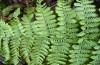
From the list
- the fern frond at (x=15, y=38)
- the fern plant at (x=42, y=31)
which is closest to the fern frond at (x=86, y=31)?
the fern plant at (x=42, y=31)

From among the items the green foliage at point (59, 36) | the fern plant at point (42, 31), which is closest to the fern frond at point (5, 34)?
the green foliage at point (59, 36)

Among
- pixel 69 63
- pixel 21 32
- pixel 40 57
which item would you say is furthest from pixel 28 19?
pixel 69 63

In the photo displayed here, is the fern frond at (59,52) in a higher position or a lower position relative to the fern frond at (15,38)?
lower

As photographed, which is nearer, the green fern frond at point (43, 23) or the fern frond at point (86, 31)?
the fern frond at point (86, 31)

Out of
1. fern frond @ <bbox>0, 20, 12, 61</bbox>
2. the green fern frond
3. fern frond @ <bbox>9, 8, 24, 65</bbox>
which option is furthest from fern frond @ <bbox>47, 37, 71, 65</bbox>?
fern frond @ <bbox>0, 20, 12, 61</bbox>

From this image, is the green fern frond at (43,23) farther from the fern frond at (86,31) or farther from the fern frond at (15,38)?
the fern frond at (86,31)

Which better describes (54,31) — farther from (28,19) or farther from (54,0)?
(54,0)

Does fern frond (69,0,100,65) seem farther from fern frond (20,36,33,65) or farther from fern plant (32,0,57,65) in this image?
fern frond (20,36,33,65)

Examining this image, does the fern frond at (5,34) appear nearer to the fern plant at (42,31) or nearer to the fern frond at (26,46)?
the fern frond at (26,46)

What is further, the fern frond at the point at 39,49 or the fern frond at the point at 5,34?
the fern frond at the point at 5,34
